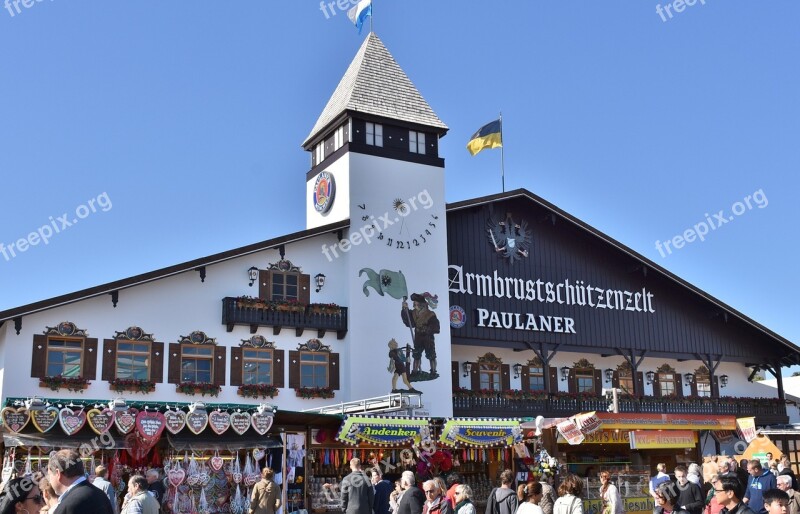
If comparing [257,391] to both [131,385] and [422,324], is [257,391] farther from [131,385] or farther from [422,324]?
[422,324]

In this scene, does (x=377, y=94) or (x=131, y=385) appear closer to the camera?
(x=131, y=385)

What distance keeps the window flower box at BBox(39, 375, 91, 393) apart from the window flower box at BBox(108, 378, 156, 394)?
0.68 meters

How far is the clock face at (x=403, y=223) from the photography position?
28844 mm

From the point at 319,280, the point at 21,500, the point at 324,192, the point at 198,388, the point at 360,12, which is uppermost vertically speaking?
the point at 360,12

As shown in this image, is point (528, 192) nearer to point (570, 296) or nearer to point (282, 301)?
point (570, 296)

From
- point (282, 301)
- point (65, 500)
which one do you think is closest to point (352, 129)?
point (282, 301)

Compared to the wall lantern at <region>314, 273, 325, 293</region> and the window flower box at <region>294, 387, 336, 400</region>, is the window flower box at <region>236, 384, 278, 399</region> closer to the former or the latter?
the window flower box at <region>294, 387, 336, 400</region>

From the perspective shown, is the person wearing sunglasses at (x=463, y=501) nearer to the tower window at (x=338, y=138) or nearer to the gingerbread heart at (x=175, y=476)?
the gingerbread heart at (x=175, y=476)

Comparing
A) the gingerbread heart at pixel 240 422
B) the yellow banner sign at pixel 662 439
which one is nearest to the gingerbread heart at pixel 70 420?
the gingerbread heart at pixel 240 422

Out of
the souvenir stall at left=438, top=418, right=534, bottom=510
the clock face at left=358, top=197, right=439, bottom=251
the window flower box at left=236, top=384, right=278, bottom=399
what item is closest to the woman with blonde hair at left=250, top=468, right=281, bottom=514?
the souvenir stall at left=438, top=418, right=534, bottom=510

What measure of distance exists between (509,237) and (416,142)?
4.94m

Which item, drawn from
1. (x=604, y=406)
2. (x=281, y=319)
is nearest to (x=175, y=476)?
(x=281, y=319)

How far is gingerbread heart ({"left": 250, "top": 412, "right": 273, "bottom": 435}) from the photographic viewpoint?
20.1 m

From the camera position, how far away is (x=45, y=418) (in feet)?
58.1
